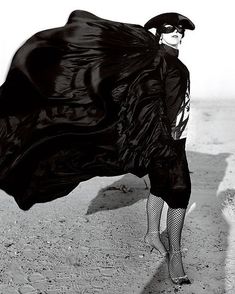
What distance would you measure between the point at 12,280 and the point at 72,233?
788mm

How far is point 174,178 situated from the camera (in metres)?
3.55

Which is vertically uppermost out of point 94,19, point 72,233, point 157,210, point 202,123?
point 94,19

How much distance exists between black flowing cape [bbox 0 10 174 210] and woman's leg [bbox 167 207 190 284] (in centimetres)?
35

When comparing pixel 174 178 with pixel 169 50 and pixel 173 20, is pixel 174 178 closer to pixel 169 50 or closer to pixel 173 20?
pixel 169 50

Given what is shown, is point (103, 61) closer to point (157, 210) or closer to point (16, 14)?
point (157, 210)

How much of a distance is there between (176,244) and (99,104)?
106 cm

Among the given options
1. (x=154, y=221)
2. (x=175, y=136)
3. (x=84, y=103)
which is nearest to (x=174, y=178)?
(x=175, y=136)

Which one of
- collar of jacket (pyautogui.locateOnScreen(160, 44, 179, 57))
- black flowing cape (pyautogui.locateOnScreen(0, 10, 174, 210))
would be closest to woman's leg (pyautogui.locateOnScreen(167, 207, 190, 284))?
black flowing cape (pyautogui.locateOnScreen(0, 10, 174, 210))

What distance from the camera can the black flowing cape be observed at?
11.6 feet

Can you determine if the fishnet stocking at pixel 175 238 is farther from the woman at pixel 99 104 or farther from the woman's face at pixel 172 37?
the woman's face at pixel 172 37

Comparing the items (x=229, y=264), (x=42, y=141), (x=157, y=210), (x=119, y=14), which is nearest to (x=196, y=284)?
(x=229, y=264)

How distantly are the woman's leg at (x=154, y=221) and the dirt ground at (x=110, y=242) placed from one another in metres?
0.08

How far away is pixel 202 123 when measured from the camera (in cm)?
800

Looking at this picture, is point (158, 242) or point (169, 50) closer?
point (169, 50)
